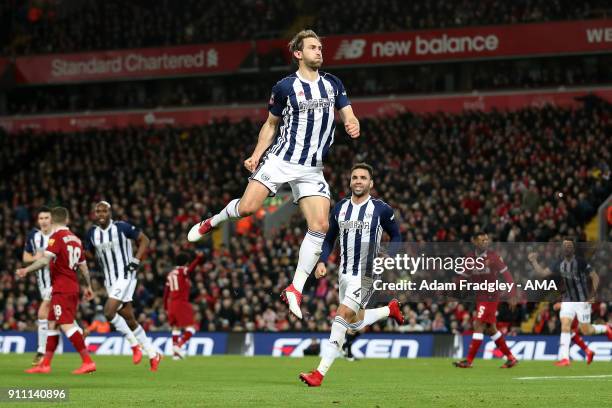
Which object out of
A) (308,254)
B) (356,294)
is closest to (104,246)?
(356,294)

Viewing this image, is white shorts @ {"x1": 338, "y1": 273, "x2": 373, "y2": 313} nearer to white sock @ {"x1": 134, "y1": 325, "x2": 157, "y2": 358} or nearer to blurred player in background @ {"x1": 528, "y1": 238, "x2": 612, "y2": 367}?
blurred player in background @ {"x1": 528, "y1": 238, "x2": 612, "y2": 367}

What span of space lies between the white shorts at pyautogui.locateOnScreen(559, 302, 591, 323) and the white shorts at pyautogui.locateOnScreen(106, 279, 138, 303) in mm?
7426

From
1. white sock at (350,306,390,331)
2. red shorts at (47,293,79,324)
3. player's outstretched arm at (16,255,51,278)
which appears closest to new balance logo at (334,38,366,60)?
white sock at (350,306,390,331)

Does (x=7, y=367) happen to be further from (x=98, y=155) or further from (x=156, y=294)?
(x=98, y=155)

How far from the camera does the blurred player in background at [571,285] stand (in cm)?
1717

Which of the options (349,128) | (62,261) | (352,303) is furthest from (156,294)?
(349,128)

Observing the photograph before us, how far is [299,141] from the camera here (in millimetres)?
12141

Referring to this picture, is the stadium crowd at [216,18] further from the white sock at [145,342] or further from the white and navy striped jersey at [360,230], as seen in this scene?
the white and navy striped jersey at [360,230]

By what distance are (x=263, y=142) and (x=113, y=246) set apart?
8357 mm

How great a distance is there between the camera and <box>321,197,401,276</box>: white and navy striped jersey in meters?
14.0

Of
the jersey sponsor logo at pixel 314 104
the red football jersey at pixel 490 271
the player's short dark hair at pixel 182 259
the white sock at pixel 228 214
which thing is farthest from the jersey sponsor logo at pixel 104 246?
the jersey sponsor logo at pixel 314 104

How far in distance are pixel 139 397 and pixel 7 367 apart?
8.14 m

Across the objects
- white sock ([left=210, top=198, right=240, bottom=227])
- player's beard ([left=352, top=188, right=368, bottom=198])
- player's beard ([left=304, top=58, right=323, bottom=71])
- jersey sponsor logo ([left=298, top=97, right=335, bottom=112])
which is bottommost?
white sock ([left=210, top=198, right=240, bottom=227])

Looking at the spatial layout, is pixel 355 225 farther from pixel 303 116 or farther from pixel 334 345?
pixel 303 116
